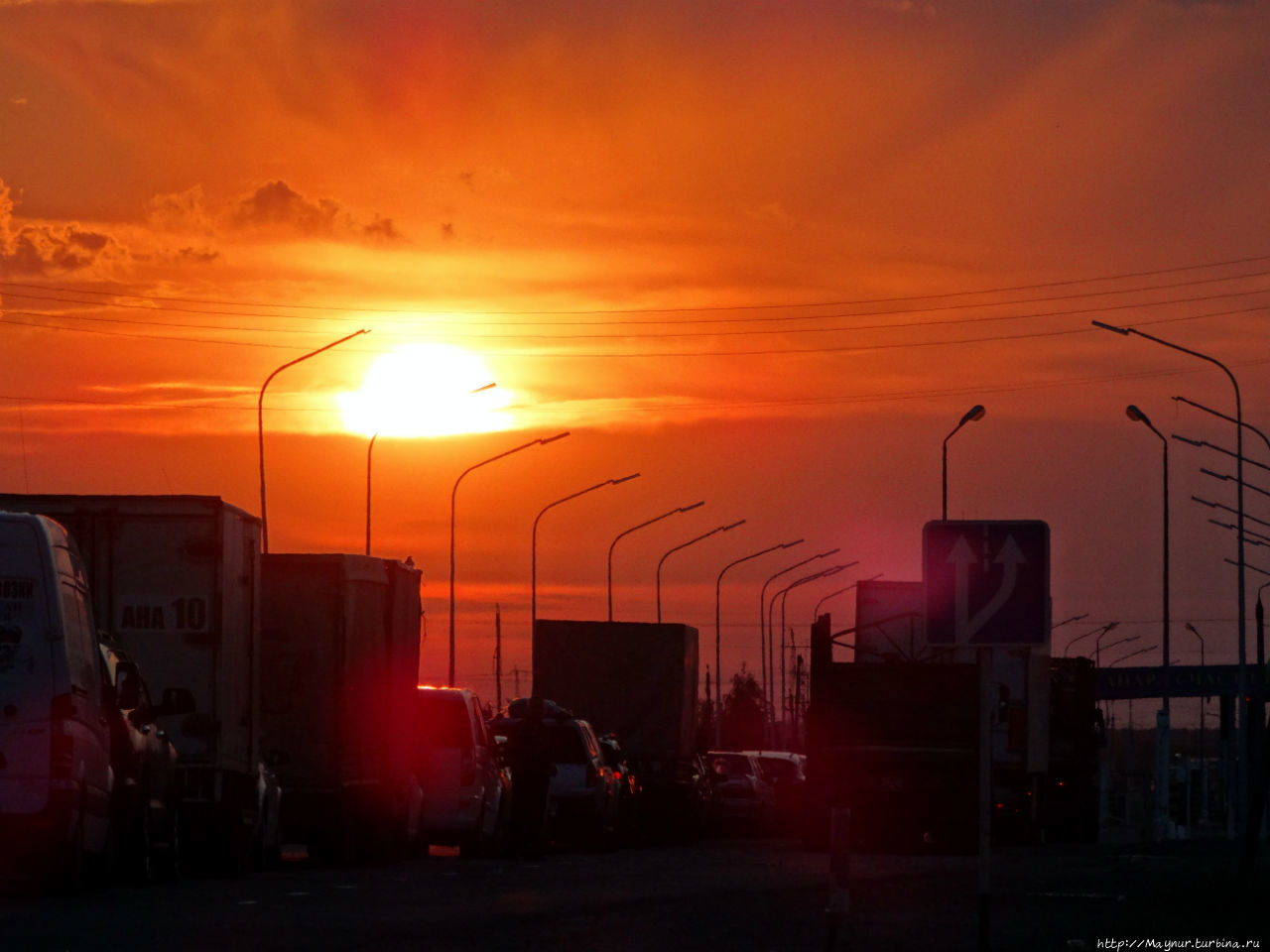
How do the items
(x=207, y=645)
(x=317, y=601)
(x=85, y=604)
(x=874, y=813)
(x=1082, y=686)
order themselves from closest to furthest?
(x=85, y=604)
(x=207, y=645)
(x=317, y=601)
(x=874, y=813)
(x=1082, y=686)

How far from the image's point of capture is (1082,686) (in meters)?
47.5

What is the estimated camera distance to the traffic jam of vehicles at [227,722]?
53.7ft

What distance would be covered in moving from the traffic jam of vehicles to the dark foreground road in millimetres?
589

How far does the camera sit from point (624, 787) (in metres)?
35.9

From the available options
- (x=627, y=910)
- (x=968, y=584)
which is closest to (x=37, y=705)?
(x=627, y=910)

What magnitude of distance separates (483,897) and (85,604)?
394 centimetres

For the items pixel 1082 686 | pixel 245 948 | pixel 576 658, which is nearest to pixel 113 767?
pixel 245 948

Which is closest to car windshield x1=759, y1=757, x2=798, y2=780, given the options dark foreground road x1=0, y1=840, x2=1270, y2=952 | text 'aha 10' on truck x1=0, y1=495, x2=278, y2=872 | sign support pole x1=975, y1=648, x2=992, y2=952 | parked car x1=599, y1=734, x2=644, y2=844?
parked car x1=599, y1=734, x2=644, y2=844

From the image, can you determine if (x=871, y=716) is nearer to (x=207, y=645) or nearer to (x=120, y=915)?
(x=207, y=645)

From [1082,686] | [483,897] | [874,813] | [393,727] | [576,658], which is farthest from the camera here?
[1082,686]

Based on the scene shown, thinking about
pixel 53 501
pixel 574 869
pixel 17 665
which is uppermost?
pixel 53 501

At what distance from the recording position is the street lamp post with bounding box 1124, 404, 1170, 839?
174ft

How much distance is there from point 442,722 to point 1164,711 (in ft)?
108

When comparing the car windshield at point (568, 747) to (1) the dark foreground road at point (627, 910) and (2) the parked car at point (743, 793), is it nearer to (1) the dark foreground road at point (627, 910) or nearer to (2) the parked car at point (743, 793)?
(1) the dark foreground road at point (627, 910)
